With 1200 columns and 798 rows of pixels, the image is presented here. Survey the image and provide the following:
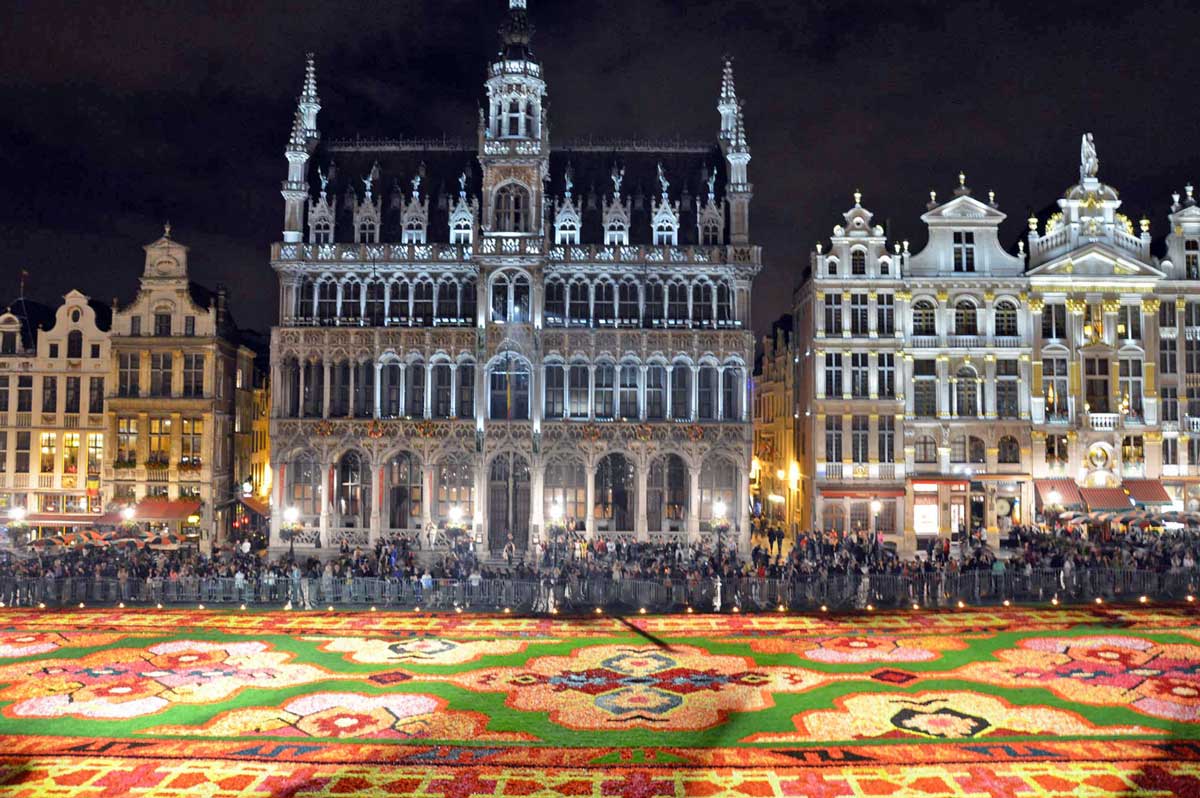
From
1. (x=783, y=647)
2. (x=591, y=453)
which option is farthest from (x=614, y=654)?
(x=591, y=453)

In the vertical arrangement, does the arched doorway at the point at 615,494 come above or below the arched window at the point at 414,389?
below

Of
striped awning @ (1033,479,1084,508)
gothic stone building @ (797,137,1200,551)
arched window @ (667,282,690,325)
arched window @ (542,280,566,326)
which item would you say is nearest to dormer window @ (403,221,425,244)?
arched window @ (542,280,566,326)

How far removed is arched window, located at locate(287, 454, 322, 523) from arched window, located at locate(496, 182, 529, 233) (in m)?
17.3

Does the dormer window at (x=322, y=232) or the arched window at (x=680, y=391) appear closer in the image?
the arched window at (x=680, y=391)

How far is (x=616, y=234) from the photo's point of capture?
5203 centimetres

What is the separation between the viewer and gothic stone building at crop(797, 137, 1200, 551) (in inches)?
1973

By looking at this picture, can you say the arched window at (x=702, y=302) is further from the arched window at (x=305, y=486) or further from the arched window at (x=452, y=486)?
the arched window at (x=305, y=486)

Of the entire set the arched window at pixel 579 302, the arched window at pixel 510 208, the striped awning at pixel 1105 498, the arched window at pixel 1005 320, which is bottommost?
the striped awning at pixel 1105 498

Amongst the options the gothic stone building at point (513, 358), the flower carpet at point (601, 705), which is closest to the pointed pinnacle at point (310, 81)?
the gothic stone building at point (513, 358)

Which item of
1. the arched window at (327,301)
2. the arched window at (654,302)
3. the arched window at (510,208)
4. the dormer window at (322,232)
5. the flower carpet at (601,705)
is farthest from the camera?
the dormer window at (322,232)

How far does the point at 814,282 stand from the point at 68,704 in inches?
1617

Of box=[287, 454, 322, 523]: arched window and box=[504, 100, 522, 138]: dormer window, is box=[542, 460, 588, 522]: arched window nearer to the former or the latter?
box=[287, 454, 322, 523]: arched window

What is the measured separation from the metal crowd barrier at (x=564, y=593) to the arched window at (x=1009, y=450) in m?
18.0

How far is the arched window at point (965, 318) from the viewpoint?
5097 cm
